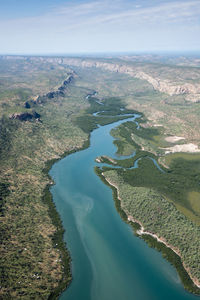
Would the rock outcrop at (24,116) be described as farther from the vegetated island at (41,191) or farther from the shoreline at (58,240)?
the shoreline at (58,240)

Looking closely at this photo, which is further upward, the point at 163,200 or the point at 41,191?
the point at 163,200

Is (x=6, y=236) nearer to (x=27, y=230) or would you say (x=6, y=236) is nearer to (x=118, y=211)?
(x=27, y=230)

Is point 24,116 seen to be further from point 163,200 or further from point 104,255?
point 104,255

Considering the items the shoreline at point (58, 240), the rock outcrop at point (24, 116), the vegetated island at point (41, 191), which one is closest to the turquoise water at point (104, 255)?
the shoreline at point (58, 240)

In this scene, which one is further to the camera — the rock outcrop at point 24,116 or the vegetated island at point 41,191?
the rock outcrop at point 24,116

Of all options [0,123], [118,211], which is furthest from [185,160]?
[0,123]

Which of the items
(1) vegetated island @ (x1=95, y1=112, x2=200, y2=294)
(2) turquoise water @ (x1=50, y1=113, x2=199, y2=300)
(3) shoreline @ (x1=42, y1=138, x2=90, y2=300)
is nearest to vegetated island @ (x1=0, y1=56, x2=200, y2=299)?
(3) shoreline @ (x1=42, y1=138, x2=90, y2=300)

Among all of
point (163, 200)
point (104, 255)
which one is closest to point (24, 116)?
point (163, 200)

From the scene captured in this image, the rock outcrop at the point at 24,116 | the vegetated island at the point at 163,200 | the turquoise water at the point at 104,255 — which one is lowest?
the turquoise water at the point at 104,255
